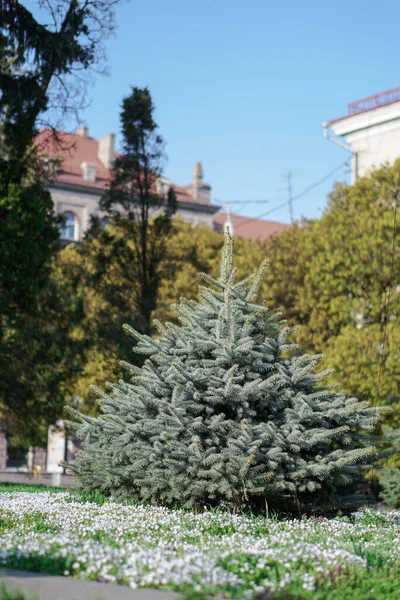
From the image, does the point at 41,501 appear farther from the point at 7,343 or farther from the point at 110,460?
the point at 7,343

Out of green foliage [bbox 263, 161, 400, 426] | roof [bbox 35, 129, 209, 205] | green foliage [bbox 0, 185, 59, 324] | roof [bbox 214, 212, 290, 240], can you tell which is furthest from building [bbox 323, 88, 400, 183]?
roof [bbox 214, 212, 290, 240]

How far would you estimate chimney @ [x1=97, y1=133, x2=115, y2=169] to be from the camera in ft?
203

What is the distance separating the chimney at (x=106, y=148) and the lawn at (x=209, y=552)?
55.1 meters

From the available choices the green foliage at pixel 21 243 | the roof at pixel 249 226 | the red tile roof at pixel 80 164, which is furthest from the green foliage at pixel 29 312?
the roof at pixel 249 226

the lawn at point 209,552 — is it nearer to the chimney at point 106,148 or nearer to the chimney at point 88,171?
the chimney at point 88,171

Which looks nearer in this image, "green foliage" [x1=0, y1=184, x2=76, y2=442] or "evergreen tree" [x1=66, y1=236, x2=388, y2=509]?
"evergreen tree" [x1=66, y1=236, x2=388, y2=509]

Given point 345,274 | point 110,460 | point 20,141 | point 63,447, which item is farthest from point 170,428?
point 63,447

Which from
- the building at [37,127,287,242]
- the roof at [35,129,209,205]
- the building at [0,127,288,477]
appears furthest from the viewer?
the roof at [35,129,209,205]

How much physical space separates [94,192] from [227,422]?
50.6 metres

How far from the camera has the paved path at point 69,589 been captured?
14.7 feet

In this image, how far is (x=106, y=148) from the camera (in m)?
62.1

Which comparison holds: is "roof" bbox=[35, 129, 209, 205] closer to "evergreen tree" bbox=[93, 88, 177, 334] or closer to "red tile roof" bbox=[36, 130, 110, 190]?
"red tile roof" bbox=[36, 130, 110, 190]

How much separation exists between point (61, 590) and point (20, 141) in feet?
49.4

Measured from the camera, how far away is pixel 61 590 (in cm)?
463
